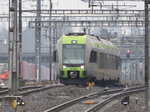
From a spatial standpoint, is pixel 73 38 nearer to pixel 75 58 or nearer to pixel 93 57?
pixel 75 58

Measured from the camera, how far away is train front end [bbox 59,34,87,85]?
31.9 metres

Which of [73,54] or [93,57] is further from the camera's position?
[93,57]

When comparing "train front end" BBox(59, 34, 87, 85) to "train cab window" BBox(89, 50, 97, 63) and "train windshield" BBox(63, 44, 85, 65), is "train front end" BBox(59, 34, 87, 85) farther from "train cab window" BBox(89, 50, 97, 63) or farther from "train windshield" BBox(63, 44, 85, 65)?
"train cab window" BBox(89, 50, 97, 63)

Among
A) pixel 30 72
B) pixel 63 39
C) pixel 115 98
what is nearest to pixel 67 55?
pixel 63 39

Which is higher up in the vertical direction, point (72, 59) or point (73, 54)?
point (73, 54)

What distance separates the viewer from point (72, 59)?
31969 millimetres

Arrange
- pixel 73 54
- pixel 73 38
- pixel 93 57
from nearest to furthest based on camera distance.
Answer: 1. pixel 73 54
2. pixel 73 38
3. pixel 93 57

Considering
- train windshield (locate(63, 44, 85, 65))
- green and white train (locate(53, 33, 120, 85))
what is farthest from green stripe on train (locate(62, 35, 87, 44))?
train windshield (locate(63, 44, 85, 65))

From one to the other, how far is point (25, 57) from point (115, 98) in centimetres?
10057

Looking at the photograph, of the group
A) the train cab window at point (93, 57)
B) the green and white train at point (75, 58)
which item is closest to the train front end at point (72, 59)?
the green and white train at point (75, 58)

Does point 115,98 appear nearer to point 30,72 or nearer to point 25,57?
point 30,72

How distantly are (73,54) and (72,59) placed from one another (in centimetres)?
29

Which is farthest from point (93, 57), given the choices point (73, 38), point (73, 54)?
point (73, 38)

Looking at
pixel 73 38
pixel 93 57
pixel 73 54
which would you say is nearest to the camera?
pixel 73 54
